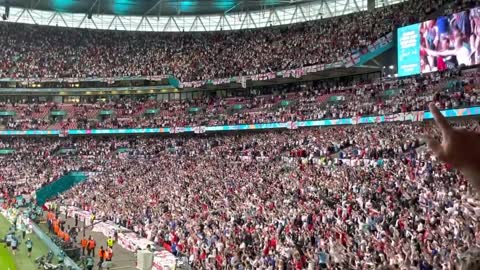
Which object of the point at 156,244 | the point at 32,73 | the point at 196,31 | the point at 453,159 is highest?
the point at 196,31

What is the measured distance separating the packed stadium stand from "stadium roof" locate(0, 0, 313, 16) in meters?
2.32

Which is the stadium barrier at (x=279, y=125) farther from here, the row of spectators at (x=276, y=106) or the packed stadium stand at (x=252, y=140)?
the row of spectators at (x=276, y=106)

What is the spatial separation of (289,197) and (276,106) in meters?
22.1

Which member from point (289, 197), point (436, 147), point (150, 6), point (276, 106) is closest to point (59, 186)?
point (276, 106)

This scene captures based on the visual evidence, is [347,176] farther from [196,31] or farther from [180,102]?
[196,31]

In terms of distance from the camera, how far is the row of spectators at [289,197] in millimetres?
13227

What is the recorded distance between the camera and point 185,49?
57875 mm

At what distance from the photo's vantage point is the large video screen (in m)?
28.3

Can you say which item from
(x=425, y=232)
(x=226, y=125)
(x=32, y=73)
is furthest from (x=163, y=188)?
(x=32, y=73)

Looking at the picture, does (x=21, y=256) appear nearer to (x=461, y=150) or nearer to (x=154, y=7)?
(x=461, y=150)

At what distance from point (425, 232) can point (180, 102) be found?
4208 centimetres

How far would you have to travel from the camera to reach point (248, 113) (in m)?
43.8

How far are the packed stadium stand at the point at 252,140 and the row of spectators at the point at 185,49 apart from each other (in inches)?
8.5

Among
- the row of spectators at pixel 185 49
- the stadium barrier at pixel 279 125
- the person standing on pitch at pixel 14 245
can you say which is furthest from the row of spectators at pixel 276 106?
the person standing on pitch at pixel 14 245
